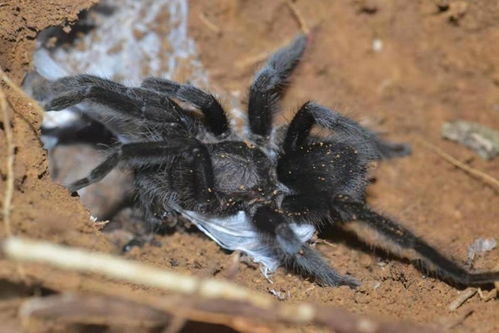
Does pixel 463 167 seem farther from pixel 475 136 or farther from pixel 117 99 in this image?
pixel 117 99

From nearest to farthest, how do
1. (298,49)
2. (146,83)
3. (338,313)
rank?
1. (338,313)
2. (146,83)
3. (298,49)

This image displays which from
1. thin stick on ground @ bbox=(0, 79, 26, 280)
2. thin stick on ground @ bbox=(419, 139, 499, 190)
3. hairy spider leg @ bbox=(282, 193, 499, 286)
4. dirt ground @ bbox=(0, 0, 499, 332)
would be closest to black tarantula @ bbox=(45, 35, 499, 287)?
hairy spider leg @ bbox=(282, 193, 499, 286)

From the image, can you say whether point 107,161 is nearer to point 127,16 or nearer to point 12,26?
point 12,26

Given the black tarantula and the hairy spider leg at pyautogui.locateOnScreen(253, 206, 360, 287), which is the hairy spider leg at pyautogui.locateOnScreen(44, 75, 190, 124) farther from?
the hairy spider leg at pyautogui.locateOnScreen(253, 206, 360, 287)

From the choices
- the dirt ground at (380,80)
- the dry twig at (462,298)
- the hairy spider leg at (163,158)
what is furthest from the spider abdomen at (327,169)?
the dry twig at (462,298)

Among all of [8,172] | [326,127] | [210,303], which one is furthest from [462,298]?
[8,172]

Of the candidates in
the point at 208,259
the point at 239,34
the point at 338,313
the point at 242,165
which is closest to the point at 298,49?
the point at 239,34
